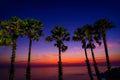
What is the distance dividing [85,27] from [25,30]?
44.3 feet

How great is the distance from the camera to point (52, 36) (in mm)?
48500

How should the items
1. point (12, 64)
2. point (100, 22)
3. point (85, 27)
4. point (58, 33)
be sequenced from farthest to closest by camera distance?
1. point (58, 33)
2. point (85, 27)
3. point (100, 22)
4. point (12, 64)

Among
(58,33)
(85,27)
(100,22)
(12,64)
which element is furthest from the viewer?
(58,33)

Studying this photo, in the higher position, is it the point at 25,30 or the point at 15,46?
the point at 25,30

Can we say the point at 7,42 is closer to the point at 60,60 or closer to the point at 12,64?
the point at 12,64

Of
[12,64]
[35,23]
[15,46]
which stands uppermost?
[35,23]

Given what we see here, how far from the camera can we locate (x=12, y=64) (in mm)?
36906

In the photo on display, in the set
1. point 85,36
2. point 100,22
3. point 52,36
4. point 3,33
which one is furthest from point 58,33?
point 3,33

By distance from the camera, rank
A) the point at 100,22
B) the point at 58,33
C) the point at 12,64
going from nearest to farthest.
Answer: the point at 12,64, the point at 100,22, the point at 58,33

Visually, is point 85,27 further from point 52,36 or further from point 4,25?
point 4,25

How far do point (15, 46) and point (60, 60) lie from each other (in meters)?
11.9

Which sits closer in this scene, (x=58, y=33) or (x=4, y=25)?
(x=4, y=25)

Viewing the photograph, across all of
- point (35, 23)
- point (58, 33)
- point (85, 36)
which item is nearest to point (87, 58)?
point (85, 36)

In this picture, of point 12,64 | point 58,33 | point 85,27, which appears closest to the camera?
point 12,64
